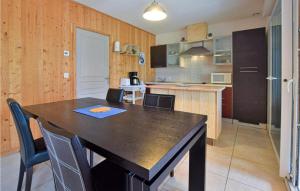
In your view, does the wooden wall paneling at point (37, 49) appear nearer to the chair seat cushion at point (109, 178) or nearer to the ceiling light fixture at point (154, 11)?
the ceiling light fixture at point (154, 11)

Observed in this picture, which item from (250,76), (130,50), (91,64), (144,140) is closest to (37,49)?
(91,64)

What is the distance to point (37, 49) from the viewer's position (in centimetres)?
274

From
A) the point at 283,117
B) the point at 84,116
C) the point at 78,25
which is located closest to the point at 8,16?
the point at 78,25

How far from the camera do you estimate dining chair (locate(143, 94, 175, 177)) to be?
72.7 inches

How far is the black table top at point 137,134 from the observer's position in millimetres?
739

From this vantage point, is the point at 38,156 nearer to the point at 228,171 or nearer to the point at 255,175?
the point at 228,171

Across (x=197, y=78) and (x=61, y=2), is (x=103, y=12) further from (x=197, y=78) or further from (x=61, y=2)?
(x=197, y=78)

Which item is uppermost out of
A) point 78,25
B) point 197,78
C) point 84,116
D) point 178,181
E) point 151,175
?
point 78,25

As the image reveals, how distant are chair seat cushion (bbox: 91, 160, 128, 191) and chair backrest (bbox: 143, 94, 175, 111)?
2.86ft

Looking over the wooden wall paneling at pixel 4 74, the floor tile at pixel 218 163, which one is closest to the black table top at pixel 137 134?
the floor tile at pixel 218 163

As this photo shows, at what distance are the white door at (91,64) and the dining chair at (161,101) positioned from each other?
200 cm

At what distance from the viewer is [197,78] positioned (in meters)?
4.93

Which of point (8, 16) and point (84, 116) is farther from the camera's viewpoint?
point (8, 16)

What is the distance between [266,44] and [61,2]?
4.05 metres
